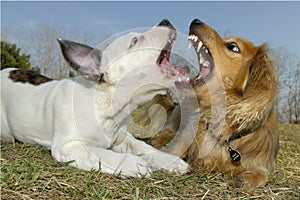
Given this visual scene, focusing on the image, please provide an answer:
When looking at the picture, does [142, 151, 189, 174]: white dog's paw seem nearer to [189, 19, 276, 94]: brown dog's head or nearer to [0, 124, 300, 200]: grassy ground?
[0, 124, 300, 200]: grassy ground

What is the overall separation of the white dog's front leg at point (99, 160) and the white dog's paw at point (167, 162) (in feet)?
0.73

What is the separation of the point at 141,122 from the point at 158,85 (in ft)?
4.16

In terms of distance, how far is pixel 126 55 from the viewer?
3.27 metres

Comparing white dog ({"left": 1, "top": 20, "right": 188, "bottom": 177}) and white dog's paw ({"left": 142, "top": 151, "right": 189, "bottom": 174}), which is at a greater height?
white dog ({"left": 1, "top": 20, "right": 188, "bottom": 177})

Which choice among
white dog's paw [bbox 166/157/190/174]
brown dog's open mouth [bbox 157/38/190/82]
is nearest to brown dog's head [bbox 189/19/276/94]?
brown dog's open mouth [bbox 157/38/190/82]

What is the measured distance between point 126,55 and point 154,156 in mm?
1009

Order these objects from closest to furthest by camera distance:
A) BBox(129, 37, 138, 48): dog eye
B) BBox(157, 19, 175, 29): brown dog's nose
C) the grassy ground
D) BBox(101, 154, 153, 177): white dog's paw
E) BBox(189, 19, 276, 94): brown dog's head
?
the grassy ground → BBox(101, 154, 153, 177): white dog's paw → BBox(189, 19, 276, 94): brown dog's head → BBox(129, 37, 138, 48): dog eye → BBox(157, 19, 175, 29): brown dog's nose

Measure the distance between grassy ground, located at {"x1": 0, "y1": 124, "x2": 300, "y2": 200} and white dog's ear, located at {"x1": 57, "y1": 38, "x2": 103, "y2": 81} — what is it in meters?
0.84

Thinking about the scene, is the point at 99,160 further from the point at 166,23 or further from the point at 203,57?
the point at 166,23

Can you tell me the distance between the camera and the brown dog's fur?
3166mm

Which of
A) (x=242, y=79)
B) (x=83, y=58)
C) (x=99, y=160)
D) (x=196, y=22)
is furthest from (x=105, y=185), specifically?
(x=196, y=22)

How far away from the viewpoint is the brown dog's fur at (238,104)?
3.17 metres

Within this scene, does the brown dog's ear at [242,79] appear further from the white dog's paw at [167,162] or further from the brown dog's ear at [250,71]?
the white dog's paw at [167,162]

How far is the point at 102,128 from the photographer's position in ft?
10.9
